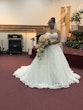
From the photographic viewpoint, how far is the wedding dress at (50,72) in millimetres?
4395

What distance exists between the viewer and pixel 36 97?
3834 mm

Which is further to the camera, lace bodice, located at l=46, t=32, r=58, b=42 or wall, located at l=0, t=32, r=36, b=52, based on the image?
wall, located at l=0, t=32, r=36, b=52

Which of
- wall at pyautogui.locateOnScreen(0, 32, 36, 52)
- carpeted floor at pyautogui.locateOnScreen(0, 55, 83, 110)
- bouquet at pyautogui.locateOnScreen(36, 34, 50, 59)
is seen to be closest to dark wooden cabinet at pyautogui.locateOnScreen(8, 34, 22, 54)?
wall at pyautogui.locateOnScreen(0, 32, 36, 52)

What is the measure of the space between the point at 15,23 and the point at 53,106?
16.0 ft

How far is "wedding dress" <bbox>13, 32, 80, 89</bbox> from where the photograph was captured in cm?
439

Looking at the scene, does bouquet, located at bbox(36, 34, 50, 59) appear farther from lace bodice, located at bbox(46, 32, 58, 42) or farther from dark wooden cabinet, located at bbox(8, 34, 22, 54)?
dark wooden cabinet, located at bbox(8, 34, 22, 54)

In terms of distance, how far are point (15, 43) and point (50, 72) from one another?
11.5 feet

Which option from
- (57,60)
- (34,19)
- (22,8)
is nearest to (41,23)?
(34,19)

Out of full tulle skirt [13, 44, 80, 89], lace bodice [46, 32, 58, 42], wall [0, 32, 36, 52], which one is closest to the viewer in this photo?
full tulle skirt [13, 44, 80, 89]

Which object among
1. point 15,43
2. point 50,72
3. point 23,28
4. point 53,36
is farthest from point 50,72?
point 23,28

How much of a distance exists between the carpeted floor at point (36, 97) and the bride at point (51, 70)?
7.1 inches

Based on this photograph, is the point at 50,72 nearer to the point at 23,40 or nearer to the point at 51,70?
Answer: the point at 51,70

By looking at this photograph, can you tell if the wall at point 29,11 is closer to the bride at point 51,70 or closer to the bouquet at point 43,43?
the bride at point 51,70

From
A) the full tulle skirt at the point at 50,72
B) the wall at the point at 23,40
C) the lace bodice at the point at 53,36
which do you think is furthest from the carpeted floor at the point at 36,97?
the wall at the point at 23,40
